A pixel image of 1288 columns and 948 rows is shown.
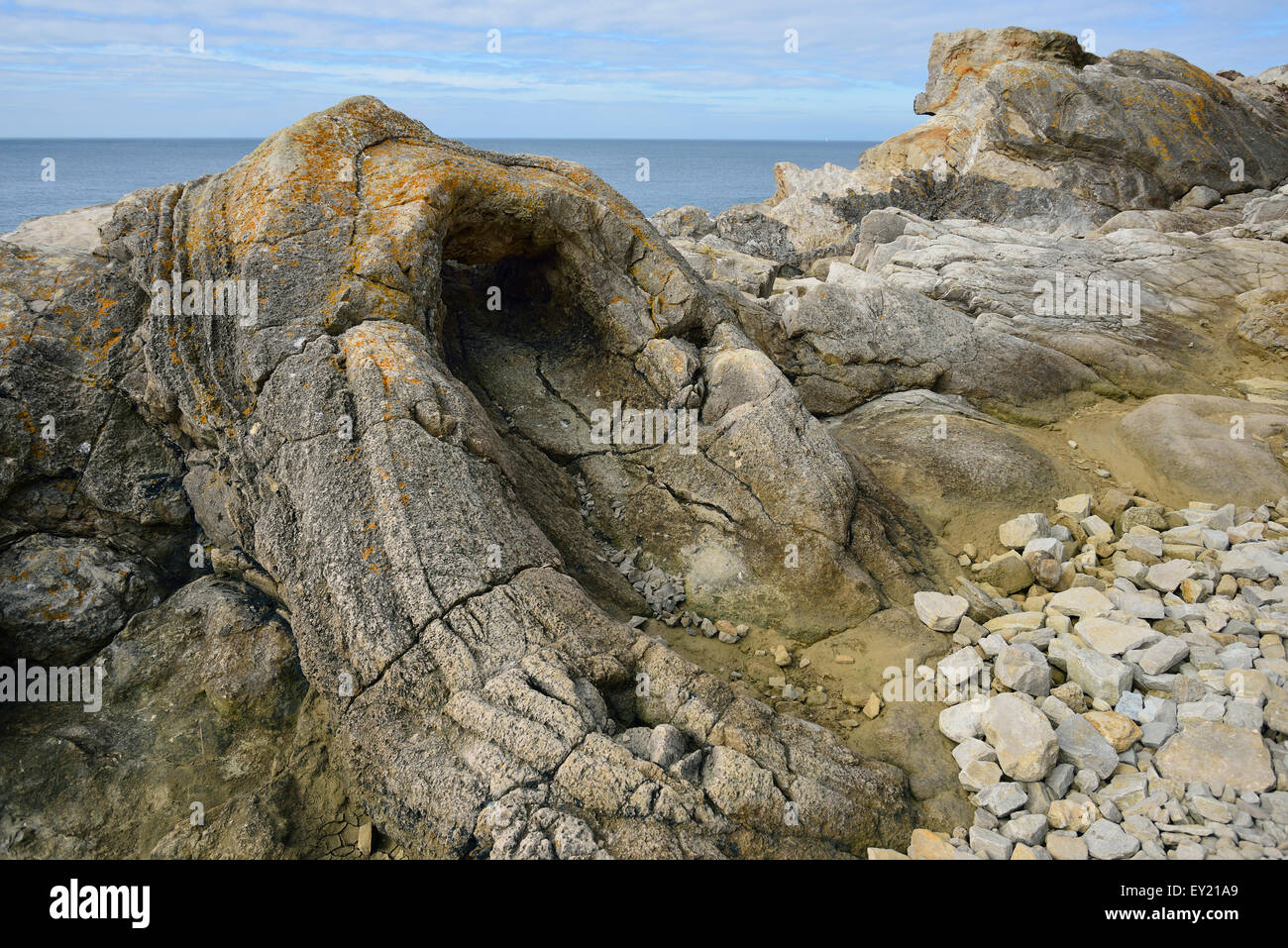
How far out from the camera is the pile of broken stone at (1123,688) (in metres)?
5.33

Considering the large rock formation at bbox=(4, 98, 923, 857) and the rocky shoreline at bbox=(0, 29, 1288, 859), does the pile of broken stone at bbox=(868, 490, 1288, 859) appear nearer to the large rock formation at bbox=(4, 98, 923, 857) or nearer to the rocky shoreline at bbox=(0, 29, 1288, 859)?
the rocky shoreline at bbox=(0, 29, 1288, 859)

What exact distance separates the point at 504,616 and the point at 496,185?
221 inches

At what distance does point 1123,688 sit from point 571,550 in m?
5.40

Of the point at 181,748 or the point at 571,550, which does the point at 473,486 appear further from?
the point at 181,748

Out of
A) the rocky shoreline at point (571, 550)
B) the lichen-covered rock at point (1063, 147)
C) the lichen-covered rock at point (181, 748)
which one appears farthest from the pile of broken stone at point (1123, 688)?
the lichen-covered rock at point (1063, 147)

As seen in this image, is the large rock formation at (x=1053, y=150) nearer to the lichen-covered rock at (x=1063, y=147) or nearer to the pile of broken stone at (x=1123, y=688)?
the lichen-covered rock at (x=1063, y=147)

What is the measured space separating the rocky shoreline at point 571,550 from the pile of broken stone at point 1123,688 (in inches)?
1.5

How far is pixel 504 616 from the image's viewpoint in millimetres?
6016

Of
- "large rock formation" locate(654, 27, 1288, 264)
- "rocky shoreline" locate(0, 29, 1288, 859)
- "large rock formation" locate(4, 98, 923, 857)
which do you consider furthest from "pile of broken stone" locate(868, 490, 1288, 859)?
"large rock formation" locate(654, 27, 1288, 264)

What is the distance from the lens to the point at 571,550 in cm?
826

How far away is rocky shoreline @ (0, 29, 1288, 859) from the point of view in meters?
5.52

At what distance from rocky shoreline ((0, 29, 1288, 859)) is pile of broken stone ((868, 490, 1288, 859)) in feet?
0.13

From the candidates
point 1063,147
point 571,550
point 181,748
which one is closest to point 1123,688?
point 571,550
